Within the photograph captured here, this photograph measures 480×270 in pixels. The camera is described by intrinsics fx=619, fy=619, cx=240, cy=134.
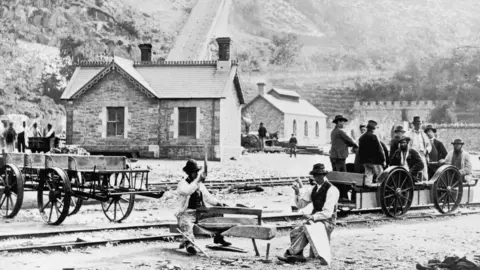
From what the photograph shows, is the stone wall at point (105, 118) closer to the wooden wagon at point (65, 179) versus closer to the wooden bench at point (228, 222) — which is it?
the wooden wagon at point (65, 179)

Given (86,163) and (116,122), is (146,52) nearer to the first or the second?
(116,122)

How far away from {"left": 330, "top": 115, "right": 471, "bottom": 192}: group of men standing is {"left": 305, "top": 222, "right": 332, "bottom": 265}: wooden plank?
12.4ft

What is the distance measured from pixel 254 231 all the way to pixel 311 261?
853 mm

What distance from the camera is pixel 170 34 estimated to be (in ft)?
284

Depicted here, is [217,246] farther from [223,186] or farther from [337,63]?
[337,63]

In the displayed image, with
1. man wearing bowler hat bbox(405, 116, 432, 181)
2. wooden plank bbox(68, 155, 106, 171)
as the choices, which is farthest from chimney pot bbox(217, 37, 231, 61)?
wooden plank bbox(68, 155, 106, 171)

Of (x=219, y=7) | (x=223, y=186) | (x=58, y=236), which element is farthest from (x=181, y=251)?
(x=219, y=7)

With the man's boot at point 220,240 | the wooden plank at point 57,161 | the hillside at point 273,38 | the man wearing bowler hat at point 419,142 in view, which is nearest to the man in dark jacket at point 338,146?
the man wearing bowler hat at point 419,142

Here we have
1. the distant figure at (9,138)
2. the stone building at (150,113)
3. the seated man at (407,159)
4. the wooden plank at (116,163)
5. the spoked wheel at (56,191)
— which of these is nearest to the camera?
the spoked wheel at (56,191)

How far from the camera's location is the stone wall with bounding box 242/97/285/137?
47469 millimetres

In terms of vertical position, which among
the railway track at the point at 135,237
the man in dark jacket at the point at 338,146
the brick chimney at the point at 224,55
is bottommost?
the railway track at the point at 135,237

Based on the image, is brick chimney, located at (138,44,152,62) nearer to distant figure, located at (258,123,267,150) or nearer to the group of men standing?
distant figure, located at (258,123,267,150)

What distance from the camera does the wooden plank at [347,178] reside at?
1157 cm

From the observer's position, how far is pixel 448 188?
12883 millimetres
